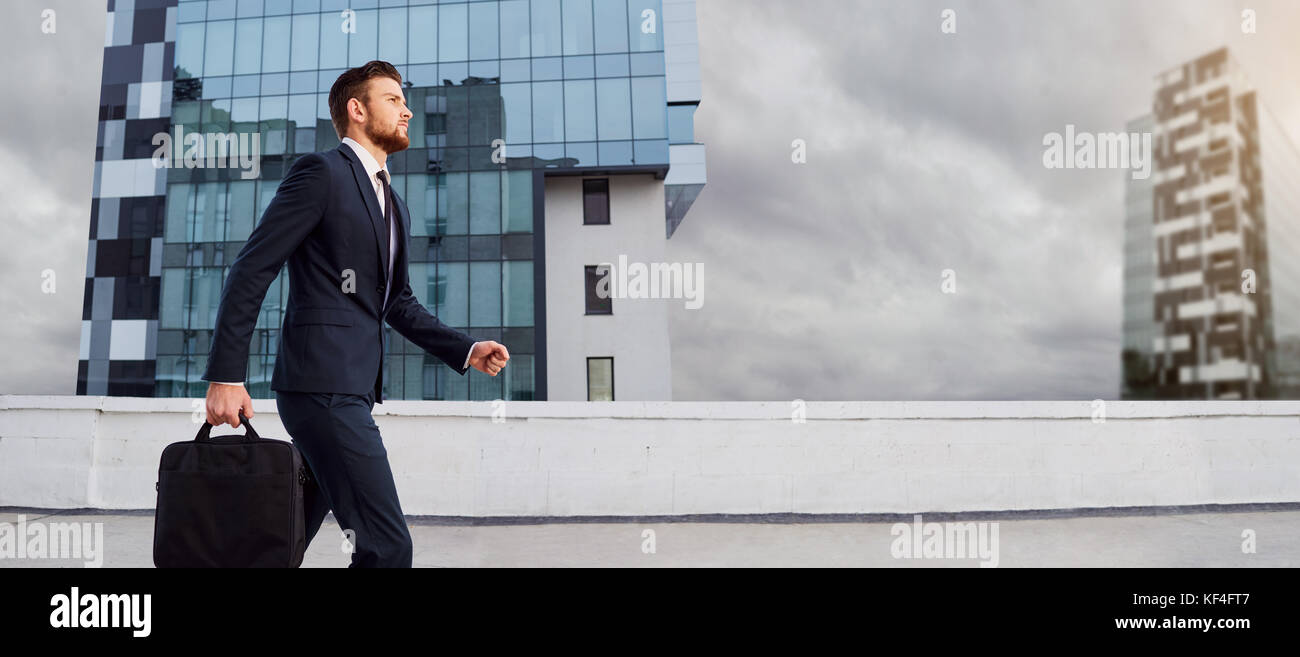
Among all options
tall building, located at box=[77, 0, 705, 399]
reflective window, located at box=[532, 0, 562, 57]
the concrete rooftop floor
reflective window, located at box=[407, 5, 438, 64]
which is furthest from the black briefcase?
reflective window, located at box=[407, 5, 438, 64]

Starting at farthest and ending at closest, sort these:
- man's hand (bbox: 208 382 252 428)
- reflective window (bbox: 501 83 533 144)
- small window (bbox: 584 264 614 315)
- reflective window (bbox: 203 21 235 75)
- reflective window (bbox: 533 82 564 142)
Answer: reflective window (bbox: 203 21 235 75), small window (bbox: 584 264 614 315), reflective window (bbox: 501 83 533 144), reflective window (bbox: 533 82 564 142), man's hand (bbox: 208 382 252 428)

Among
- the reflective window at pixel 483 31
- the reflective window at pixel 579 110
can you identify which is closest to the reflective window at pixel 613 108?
the reflective window at pixel 579 110

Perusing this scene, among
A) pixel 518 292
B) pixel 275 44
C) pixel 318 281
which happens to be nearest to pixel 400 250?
pixel 318 281

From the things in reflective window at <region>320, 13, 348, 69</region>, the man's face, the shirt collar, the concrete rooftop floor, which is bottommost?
the concrete rooftop floor

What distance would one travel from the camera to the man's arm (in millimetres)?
3332

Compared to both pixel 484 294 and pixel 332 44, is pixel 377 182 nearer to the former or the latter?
pixel 484 294

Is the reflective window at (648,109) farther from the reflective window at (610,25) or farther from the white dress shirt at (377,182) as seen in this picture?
the white dress shirt at (377,182)

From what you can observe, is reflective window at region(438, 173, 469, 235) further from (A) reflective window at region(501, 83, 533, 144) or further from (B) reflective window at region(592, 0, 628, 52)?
(B) reflective window at region(592, 0, 628, 52)

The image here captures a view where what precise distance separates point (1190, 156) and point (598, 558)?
4.12 m

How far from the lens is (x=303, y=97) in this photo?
3275cm

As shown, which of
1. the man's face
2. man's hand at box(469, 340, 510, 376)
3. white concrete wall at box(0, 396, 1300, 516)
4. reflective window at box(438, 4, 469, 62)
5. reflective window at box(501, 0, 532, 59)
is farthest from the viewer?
reflective window at box(438, 4, 469, 62)

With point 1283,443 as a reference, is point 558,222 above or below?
above
